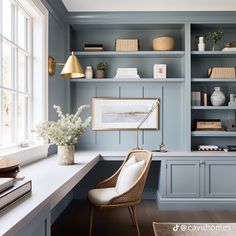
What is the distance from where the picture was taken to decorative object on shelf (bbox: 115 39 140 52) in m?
4.12

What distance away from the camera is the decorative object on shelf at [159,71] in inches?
164

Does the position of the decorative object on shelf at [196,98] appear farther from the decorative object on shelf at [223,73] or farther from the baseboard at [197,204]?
the baseboard at [197,204]

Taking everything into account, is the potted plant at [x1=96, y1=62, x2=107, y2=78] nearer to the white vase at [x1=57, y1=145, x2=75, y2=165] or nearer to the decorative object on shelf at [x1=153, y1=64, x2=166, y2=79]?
the decorative object on shelf at [x1=153, y1=64, x2=166, y2=79]

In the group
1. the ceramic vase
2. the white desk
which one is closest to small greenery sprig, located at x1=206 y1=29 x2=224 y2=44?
the ceramic vase

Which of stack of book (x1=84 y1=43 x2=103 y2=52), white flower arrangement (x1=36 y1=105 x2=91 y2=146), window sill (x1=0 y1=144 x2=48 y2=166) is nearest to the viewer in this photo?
window sill (x1=0 y1=144 x2=48 y2=166)

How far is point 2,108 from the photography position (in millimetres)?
2600

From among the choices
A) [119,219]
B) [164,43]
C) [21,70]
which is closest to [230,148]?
[164,43]

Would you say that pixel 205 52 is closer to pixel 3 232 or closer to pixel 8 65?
pixel 8 65

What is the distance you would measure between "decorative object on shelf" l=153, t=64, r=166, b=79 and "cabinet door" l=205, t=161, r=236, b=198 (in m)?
1.42

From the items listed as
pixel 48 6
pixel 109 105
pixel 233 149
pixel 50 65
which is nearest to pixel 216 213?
pixel 233 149

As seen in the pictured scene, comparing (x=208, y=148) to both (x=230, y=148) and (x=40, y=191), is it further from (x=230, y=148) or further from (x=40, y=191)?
(x=40, y=191)

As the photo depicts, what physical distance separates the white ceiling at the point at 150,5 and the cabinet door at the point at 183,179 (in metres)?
2.12

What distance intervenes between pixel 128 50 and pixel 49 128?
6.62 feet

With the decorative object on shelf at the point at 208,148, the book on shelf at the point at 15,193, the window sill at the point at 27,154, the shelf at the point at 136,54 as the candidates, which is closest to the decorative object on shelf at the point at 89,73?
the shelf at the point at 136,54
